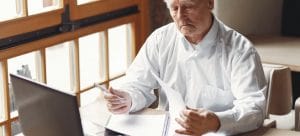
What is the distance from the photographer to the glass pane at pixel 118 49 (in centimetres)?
320

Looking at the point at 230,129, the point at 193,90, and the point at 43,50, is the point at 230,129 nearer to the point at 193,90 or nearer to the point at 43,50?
the point at 193,90

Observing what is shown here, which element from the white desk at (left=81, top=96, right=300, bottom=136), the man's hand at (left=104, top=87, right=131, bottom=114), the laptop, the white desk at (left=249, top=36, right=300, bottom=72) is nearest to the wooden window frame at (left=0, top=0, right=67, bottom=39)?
the white desk at (left=81, top=96, right=300, bottom=136)

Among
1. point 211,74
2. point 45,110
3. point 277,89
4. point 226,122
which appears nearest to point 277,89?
point 277,89

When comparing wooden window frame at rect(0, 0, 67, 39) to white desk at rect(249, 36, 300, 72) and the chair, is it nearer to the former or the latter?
the chair

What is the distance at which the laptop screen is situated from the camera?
1.43 m

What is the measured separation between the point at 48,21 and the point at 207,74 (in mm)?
928

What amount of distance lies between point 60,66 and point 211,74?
1040 millimetres

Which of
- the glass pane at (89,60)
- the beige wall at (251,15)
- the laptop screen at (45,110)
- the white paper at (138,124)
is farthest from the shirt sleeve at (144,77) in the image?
the beige wall at (251,15)

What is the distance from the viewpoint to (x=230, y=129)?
5.82 feet

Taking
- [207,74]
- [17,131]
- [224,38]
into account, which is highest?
[224,38]

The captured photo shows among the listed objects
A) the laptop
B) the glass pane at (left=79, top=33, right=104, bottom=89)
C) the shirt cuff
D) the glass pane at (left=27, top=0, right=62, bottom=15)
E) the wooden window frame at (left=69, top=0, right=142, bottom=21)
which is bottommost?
the glass pane at (left=79, top=33, right=104, bottom=89)

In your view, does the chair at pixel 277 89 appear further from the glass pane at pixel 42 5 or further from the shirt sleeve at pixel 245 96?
the glass pane at pixel 42 5

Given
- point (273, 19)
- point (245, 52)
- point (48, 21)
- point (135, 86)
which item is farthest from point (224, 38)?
point (273, 19)

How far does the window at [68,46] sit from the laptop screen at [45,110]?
85 cm
